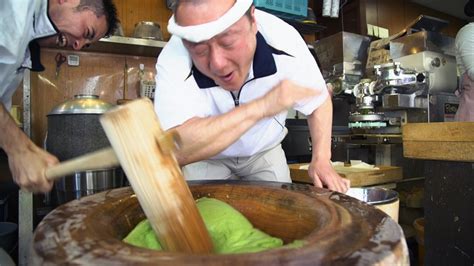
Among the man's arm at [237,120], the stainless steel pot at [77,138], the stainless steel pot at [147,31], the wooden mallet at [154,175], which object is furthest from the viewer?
the stainless steel pot at [147,31]

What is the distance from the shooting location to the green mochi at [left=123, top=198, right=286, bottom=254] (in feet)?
2.70

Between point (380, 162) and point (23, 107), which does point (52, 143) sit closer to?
point (23, 107)

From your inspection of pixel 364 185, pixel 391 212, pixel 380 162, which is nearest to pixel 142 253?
pixel 391 212

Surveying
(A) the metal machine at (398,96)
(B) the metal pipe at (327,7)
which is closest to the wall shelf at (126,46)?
(A) the metal machine at (398,96)

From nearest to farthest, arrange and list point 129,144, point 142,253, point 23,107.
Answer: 1. point 142,253
2. point 129,144
3. point 23,107

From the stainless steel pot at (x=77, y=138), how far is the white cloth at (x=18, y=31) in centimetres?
67

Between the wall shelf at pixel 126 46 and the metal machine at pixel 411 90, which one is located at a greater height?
the wall shelf at pixel 126 46

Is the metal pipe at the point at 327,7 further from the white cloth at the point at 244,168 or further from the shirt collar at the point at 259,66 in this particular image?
the shirt collar at the point at 259,66

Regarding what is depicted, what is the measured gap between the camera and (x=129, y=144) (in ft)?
2.27

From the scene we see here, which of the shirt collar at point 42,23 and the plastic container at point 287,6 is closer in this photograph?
the shirt collar at point 42,23

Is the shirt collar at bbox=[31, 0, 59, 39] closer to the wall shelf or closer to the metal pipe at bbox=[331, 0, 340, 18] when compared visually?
the wall shelf

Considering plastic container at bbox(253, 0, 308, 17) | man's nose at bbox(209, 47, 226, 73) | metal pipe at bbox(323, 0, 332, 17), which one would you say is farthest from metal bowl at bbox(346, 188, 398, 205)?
metal pipe at bbox(323, 0, 332, 17)

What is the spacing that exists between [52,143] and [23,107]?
1210 mm

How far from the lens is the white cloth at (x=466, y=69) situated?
2.70 metres
